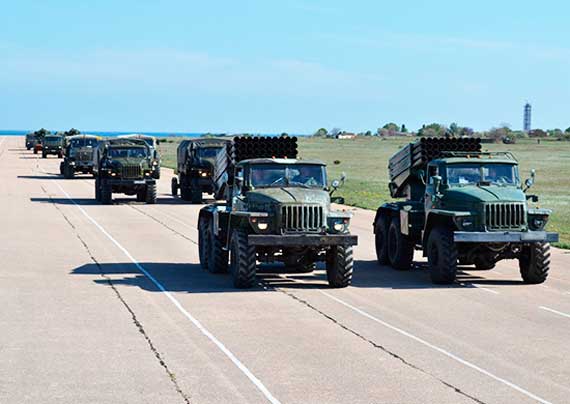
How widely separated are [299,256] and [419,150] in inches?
209

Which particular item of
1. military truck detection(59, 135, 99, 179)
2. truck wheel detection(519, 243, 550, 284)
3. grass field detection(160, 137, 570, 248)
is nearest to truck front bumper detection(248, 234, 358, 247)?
truck wheel detection(519, 243, 550, 284)

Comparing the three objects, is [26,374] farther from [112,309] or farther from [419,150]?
[419,150]

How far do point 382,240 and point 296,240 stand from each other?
5265 mm

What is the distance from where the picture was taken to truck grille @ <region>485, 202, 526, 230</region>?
64.2 feet

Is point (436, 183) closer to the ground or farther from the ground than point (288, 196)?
farther from the ground

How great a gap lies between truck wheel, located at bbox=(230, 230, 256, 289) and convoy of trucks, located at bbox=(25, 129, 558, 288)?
16 millimetres

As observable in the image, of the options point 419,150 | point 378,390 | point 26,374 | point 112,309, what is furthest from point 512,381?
point 419,150

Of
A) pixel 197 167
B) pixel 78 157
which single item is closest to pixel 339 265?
pixel 197 167

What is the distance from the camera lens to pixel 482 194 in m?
19.9

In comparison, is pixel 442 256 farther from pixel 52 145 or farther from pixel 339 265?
pixel 52 145

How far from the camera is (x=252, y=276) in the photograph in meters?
18.8

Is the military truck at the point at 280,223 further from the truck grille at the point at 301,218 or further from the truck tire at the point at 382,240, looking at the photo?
the truck tire at the point at 382,240

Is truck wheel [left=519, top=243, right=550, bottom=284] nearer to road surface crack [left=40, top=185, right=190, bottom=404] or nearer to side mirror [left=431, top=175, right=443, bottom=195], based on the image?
side mirror [left=431, top=175, right=443, bottom=195]

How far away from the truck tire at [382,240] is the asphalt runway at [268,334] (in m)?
0.35
